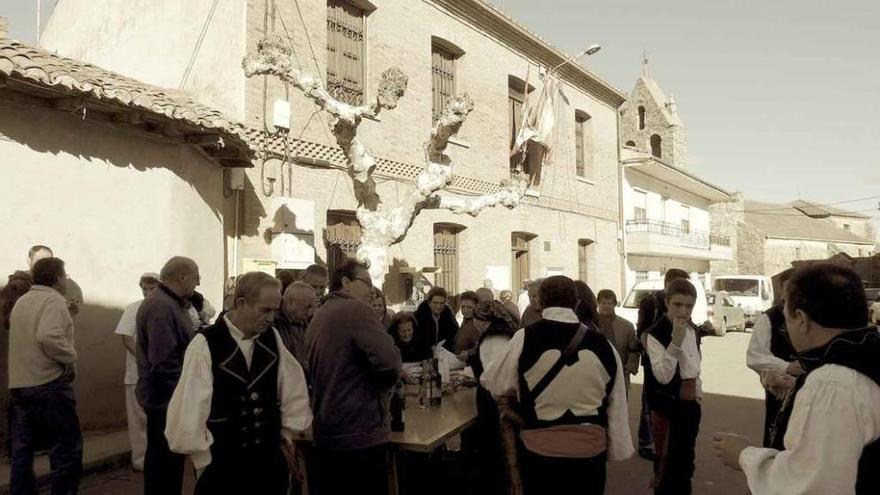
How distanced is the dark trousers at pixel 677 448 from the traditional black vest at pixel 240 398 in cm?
295

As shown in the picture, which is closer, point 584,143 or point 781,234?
point 584,143

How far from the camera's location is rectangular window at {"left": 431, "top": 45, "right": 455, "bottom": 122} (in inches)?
538

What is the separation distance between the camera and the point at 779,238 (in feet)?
148

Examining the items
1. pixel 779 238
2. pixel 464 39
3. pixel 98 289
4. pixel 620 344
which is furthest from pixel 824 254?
pixel 98 289

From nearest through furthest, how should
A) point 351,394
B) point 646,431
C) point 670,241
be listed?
point 351,394
point 646,431
point 670,241

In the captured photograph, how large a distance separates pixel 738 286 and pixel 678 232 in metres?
3.53

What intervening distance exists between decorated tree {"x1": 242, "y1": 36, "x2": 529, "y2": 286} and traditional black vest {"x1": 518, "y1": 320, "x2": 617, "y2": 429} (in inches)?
216

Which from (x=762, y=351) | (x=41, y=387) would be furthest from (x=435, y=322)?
(x=41, y=387)

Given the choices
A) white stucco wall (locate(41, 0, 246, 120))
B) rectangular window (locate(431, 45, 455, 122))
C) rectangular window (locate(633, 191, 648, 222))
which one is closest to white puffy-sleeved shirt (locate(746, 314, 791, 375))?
white stucco wall (locate(41, 0, 246, 120))

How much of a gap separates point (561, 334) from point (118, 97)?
5.70m

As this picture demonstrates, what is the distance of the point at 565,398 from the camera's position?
11.1 feet

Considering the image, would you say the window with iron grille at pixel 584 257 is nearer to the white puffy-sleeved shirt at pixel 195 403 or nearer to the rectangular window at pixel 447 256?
the rectangular window at pixel 447 256

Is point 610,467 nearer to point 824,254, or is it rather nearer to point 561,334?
point 561,334

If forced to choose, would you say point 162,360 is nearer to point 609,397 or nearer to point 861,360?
point 609,397
